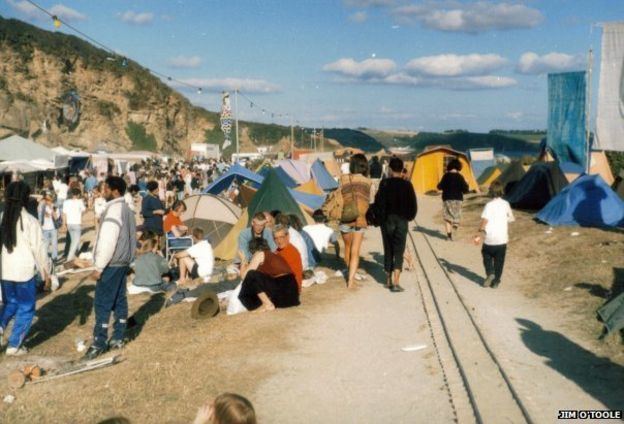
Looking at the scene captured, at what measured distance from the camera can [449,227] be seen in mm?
15797

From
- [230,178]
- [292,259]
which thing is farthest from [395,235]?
[230,178]

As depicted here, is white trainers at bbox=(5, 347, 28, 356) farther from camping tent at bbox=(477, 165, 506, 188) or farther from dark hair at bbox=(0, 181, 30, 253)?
camping tent at bbox=(477, 165, 506, 188)

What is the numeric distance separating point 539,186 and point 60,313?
1509 centimetres

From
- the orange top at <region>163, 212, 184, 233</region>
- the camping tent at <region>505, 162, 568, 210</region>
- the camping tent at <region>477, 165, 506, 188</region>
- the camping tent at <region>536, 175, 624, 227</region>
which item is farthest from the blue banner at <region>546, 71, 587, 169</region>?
the camping tent at <region>477, 165, 506, 188</region>

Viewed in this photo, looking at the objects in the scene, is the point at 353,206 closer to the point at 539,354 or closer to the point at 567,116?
the point at 539,354

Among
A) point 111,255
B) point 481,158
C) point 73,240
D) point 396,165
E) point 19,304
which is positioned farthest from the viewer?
point 481,158

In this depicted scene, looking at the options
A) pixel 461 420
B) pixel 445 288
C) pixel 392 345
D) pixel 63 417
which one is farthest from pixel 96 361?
pixel 445 288

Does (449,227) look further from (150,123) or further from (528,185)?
(150,123)

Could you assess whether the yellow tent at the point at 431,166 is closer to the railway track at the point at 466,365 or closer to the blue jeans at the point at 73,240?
the blue jeans at the point at 73,240

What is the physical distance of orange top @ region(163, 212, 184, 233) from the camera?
1405 centimetres

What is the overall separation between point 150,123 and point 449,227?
62.5m

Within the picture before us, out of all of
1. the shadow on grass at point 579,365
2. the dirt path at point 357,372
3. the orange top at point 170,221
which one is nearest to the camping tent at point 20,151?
the orange top at point 170,221

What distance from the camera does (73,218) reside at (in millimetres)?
13844

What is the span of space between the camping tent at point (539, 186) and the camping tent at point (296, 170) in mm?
11385
